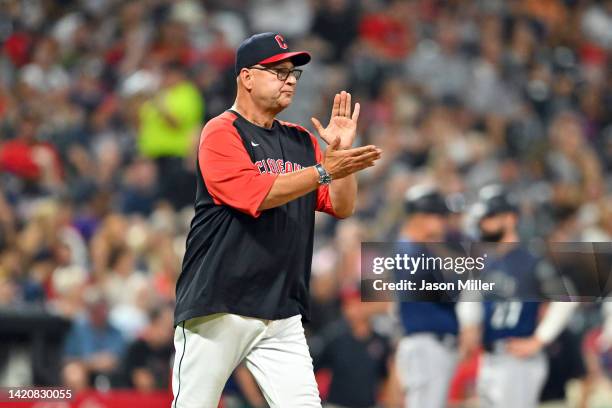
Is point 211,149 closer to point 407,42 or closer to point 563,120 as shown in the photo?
point 563,120

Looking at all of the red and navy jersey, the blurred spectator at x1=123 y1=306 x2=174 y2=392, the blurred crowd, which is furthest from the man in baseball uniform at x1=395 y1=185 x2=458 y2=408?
the red and navy jersey

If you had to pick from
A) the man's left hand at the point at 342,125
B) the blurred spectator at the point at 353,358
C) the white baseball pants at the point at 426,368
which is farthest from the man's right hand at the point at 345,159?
the blurred spectator at the point at 353,358

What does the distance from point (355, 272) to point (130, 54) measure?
16.9ft

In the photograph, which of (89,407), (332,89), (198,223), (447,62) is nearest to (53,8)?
(332,89)

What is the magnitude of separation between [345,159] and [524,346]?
3707 millimetres

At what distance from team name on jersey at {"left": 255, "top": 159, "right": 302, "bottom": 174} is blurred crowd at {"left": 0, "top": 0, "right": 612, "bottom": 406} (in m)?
4.25

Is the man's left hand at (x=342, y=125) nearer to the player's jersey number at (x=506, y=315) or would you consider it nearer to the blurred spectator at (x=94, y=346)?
the player's jersey number at (x=506, y=315)

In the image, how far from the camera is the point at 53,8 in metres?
15.6

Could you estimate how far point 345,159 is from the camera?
16.2ft

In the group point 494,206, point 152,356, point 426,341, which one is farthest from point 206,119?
point 494,206

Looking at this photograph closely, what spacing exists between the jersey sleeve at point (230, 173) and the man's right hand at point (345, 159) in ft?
0.83

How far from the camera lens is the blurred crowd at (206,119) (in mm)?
10820

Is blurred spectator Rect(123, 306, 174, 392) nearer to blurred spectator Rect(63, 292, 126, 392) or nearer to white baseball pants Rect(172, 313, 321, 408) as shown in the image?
blurred spectator Rect(63, 292, 126, 392)

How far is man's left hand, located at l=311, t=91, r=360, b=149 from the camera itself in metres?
5.18
